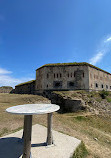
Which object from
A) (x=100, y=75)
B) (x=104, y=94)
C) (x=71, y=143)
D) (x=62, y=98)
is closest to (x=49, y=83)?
(x=62, y=98)

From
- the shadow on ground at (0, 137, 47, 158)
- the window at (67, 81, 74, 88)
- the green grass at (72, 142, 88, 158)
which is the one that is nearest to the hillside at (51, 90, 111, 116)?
the window at (67, 81, 74, 88)

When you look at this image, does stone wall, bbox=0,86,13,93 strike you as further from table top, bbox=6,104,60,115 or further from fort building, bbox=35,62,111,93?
table top, bbox=6,104,60,115

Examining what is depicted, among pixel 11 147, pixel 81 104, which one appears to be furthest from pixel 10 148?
pixel 81 104

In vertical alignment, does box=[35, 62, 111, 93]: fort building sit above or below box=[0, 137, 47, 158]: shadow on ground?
above

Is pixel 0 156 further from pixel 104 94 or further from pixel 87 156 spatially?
pixel 104 94

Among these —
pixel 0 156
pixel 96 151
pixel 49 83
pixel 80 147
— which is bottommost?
pixel 96 151

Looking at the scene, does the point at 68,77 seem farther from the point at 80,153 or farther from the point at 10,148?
the point at 10,148

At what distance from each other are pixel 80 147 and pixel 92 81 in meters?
18.1

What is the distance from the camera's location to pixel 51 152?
329cm

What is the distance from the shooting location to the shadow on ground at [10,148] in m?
3.05

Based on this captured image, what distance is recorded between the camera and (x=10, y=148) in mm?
3447

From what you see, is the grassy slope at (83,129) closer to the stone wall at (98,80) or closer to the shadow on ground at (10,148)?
the shadow on ground at (10,148)

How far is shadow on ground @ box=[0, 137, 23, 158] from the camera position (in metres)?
3.05

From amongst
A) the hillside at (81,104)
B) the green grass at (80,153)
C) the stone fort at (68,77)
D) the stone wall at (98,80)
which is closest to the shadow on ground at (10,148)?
the green grass at (80,153)
